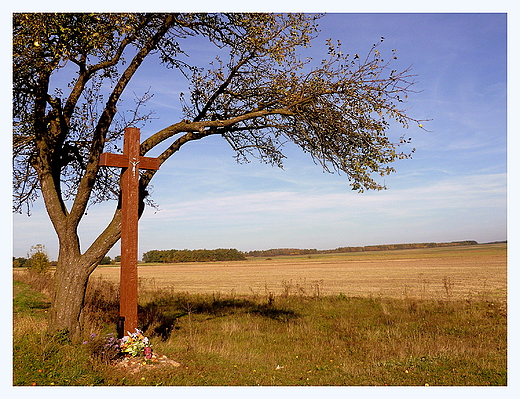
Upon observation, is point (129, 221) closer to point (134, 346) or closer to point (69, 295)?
point (134, 346)

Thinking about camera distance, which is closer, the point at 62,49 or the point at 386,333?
the point at 62,49

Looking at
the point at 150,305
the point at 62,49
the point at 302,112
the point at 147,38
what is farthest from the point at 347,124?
the point at 150,305

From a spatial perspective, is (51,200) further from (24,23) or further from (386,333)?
(386,333)

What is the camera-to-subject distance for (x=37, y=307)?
49.3 ft

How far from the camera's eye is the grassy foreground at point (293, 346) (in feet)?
21.1

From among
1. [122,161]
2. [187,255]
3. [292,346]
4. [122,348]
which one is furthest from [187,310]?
[187,255]

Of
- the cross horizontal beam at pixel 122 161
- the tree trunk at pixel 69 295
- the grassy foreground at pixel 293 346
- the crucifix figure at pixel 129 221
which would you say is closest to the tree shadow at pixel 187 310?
the grassy foreground at pixel 293 346

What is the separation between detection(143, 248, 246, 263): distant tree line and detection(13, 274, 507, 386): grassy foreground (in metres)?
94.2

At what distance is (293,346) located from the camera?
9805 mm

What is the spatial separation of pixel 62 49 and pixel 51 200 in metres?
3.25

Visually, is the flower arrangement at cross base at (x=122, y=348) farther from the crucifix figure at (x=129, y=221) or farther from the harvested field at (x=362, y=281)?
the harvested field at (x=362, y=281)

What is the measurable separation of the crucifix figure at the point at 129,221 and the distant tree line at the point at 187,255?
4102 inches

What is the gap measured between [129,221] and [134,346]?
7.15 feet

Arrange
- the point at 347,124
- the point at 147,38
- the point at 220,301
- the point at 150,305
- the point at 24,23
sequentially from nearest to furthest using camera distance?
the point at 24,23, the point at 347,124, the point at 147,38, the point at 150,305, the point at 220,301
